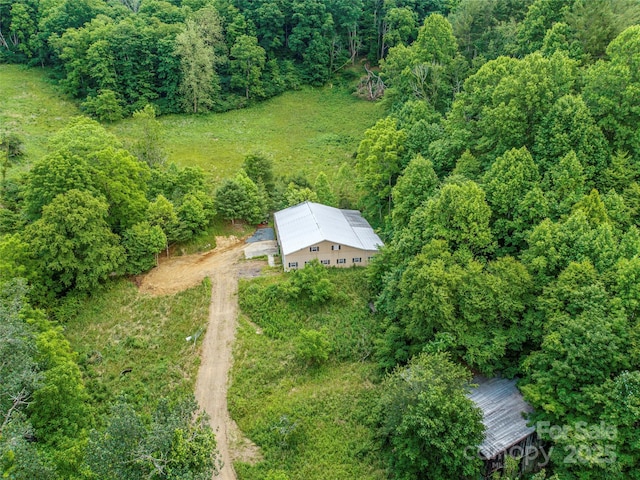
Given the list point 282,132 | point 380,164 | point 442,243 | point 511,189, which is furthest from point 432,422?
point 282,132

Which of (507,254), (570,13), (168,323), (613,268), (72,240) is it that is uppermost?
(570,13)

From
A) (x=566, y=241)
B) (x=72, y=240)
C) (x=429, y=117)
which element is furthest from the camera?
(x=429, y=117)

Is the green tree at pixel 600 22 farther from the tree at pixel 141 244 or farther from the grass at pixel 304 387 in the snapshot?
the tree at pixel 141 244

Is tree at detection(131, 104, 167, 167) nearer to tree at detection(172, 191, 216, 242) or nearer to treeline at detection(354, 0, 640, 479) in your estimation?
tree at detection(172, 191, 216, 242)

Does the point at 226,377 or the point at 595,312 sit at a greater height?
the point at 595,312

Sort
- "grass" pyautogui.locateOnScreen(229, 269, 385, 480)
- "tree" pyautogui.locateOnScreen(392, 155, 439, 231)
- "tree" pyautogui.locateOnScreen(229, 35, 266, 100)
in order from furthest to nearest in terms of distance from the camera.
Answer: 1. "tree" pyautogui.locateOnScreen(229, 35, 266, 100)
2. "tree" pyautogui.locateOnScreen(392, 155, 439, 231)
3. "grass" pyautogui.locateOnScreen(229, 269, 385, 480)

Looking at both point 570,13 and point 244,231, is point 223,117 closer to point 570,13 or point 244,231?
point 244,231

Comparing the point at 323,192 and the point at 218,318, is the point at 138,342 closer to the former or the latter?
the point at 218,318

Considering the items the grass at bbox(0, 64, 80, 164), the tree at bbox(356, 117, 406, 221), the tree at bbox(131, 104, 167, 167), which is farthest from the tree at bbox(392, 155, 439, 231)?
the grass at bbox(0, 64, 80, 164)

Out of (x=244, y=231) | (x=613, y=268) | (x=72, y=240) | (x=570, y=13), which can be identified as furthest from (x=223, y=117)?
(x=613, y=268)
